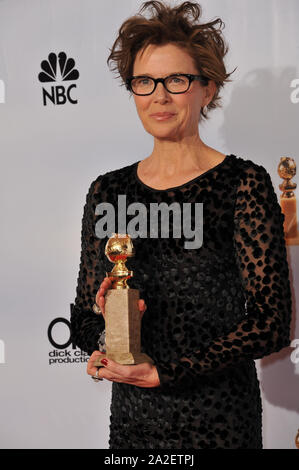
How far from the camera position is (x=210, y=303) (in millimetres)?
1639

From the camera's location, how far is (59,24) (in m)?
2.46

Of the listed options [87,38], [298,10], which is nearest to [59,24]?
[87,38]

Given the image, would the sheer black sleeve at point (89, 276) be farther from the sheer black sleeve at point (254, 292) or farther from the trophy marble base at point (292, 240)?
the trophy marble base at point (292, 240)

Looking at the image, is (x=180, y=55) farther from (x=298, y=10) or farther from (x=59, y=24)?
(x=59, y=24)

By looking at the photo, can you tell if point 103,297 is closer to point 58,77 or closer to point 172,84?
point 172,84

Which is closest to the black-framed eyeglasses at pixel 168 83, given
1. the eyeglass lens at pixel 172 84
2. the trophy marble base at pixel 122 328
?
the eyeglass lens at pixel 172 84

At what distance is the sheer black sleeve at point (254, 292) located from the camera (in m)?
1.52

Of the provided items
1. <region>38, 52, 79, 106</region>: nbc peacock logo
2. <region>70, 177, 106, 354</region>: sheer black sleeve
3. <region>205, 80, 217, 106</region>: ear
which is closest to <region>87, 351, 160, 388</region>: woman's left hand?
<region>70, 177, 106, 354</region>: sheer black sleeve

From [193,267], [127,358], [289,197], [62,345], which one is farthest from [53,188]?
[127,358]

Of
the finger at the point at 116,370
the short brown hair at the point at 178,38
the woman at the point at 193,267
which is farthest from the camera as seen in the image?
the short brown hair at the point at 178,38

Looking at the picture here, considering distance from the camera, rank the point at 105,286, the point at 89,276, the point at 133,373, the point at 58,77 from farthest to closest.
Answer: the point at 58,77, the point at 89,276, the point at 105,286, the point at 133,373

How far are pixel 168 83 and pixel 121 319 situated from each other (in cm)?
64

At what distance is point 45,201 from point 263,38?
1.02 metres
